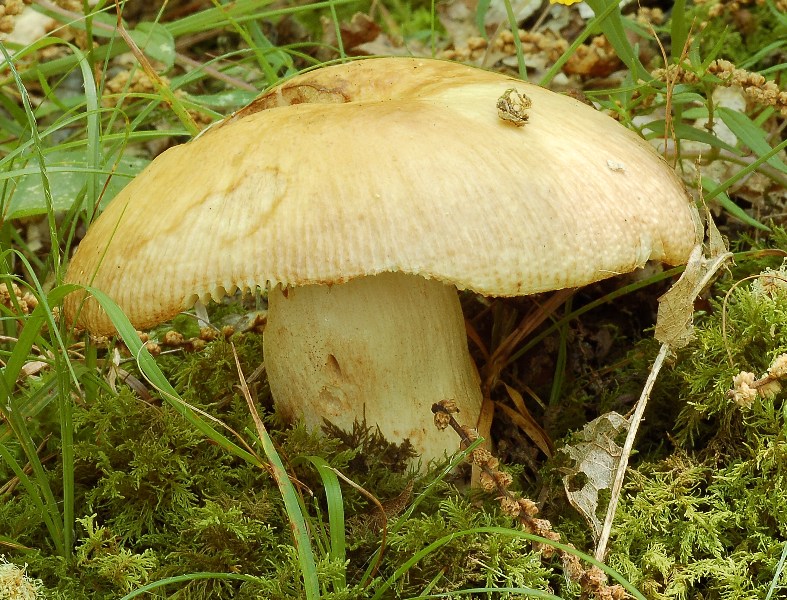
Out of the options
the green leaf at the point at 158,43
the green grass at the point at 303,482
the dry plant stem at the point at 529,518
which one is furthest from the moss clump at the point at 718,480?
the green leaf at the point at 158,43

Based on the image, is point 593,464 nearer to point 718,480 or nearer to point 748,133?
point 718,480

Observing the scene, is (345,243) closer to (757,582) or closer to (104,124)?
(757,582)

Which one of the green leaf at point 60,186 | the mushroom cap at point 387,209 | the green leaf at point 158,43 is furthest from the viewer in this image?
the green leaf at point 158,43

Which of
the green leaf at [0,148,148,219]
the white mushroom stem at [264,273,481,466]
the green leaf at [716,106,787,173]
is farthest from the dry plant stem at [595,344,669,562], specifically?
the green leaf at [0,148,148,219]

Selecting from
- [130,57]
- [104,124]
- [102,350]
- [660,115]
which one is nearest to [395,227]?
[102,350]

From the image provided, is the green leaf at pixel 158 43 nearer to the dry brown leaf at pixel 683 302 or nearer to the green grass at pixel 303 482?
the green grass at pixel 303 482

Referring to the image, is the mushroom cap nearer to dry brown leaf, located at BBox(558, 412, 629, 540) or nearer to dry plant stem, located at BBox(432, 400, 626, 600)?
dry plant stem, located at BBox(432, 400, 626, 600)

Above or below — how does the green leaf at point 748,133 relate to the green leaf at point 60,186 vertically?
above

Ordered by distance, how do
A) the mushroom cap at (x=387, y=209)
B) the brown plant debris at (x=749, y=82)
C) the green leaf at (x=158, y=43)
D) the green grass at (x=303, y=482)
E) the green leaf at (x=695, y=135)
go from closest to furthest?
the mushroom cap at (x=387, y=209), the green grass at (x=303, y=482), the brown plant debris at (x=749, y=82), the green leaf at (x=695, y=135), the green leaf at (x=158, y=43)

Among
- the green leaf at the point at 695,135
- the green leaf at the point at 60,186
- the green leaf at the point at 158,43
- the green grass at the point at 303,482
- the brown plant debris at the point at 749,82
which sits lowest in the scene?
the green grass at the point at 303,482
